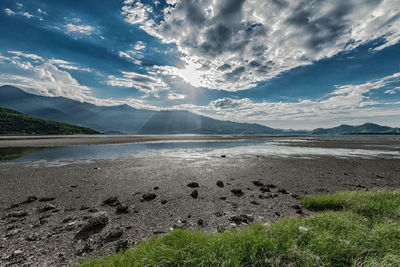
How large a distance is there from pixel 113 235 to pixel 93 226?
1.07m

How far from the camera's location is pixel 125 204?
25.2 ft

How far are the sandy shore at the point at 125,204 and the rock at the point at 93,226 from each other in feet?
0.27

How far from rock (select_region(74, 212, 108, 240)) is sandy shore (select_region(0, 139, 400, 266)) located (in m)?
0.08

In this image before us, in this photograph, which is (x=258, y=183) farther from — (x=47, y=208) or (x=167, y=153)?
(x=167, y=153)

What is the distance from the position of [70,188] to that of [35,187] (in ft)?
7.85

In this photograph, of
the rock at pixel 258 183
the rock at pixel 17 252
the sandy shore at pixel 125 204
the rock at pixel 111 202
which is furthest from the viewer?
the rock at pixel 258 183

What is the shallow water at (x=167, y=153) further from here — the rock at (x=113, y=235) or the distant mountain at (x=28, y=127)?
the distant mountain at (x=28, y=127)

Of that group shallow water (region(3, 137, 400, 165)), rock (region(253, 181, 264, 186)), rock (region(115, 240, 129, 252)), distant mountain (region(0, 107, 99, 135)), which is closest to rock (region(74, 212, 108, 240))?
rock (region(115, 240, 129, 252))

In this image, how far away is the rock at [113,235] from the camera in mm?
4815

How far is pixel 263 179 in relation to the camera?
11953mm

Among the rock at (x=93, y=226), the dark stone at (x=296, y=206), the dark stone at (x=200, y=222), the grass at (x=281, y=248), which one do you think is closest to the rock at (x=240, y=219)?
the dark stone at (x=200, y=222)

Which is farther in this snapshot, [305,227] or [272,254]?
[305,227]

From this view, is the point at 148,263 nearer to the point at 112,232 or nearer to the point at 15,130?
the point at 112,232

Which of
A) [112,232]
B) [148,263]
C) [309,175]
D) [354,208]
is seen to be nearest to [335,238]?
[354,208]
